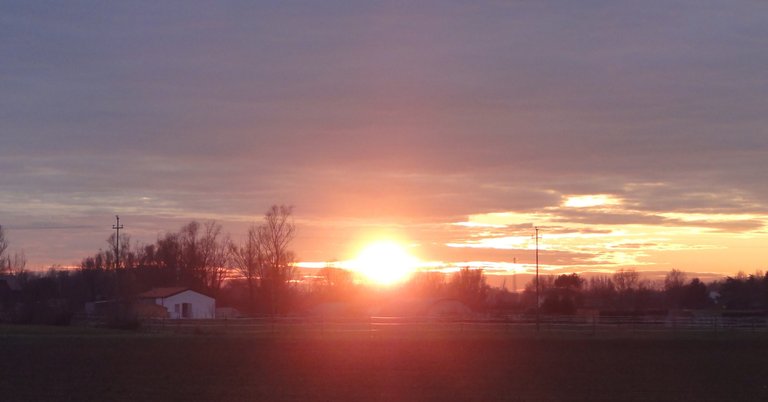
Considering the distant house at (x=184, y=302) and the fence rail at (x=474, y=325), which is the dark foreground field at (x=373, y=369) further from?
the distant house at (x=184, y=302)

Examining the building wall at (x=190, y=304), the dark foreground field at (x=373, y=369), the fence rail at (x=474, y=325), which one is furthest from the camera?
the building wall at (x=190, y=304)

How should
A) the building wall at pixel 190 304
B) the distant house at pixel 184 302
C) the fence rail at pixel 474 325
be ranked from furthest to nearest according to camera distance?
the building wall at pixel 190 304
the distant house at pixel 184 302
the fence rail at pixel 474 325

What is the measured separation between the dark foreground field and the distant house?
146 feet

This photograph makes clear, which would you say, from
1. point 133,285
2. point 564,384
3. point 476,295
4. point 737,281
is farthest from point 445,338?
point 476,295

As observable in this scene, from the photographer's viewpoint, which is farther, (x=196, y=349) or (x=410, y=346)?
(x=410, y=346)

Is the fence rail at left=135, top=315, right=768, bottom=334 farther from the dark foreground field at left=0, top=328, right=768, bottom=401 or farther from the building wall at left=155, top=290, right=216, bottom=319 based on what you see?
the building wall at left=155, top=290, right=216, bottom=319

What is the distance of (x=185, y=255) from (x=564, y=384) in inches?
→ 4361

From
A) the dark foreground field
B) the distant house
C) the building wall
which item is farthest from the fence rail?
the building wall

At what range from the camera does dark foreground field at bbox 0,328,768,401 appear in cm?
2522

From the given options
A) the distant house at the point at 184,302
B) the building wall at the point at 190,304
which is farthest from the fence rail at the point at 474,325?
the building wall at the point at 190,304

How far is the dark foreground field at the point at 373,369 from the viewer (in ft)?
82.7

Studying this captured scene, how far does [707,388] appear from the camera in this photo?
27.7 metres

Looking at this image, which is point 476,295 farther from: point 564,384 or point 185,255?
point 564,384

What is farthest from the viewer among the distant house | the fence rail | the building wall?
the building wall
